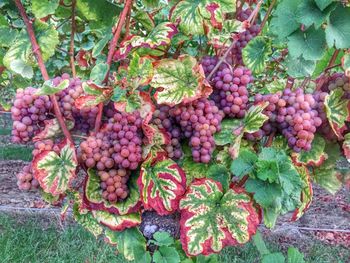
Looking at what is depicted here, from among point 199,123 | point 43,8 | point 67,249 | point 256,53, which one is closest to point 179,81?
point 199,123

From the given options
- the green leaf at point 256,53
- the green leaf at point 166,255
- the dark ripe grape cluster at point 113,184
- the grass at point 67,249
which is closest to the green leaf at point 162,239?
the green leaf at point 166,255

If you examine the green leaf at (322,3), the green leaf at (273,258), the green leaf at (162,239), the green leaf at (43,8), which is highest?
the green leaf at (322,3)

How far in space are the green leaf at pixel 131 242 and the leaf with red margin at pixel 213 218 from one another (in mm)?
132

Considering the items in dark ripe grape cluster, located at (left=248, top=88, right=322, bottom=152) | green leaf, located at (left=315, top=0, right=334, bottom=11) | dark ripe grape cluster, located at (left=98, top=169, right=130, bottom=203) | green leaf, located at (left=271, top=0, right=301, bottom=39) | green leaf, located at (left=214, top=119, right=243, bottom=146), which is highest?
green leaf, located at (left=315, top=0, right=334, bottom=11)

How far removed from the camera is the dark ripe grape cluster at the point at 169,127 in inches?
34.8

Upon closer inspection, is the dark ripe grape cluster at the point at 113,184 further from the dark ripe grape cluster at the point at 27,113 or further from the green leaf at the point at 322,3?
the green leaf at the point at 322,3

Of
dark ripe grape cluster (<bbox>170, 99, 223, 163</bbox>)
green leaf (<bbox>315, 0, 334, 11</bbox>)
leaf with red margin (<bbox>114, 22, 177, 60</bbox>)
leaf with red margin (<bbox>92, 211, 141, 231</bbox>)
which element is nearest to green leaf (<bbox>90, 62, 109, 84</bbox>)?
leaf with red margin (<bbox>114, 22, 177, 60</bbox>)

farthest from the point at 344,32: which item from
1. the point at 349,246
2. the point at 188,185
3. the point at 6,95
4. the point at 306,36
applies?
the point at 6,95

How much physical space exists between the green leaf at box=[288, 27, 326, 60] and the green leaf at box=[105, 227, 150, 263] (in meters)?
0.43

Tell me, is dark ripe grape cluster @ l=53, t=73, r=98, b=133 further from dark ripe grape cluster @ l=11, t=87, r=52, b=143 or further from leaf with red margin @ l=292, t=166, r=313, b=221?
leaf with red margin @ l=292, t=166, r=313, b=221

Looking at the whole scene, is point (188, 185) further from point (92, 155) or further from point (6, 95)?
point (6, 95)

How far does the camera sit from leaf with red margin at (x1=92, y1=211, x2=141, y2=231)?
91 centimetres

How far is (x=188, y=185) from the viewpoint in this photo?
3.14ft

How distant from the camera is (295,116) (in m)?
0.85
